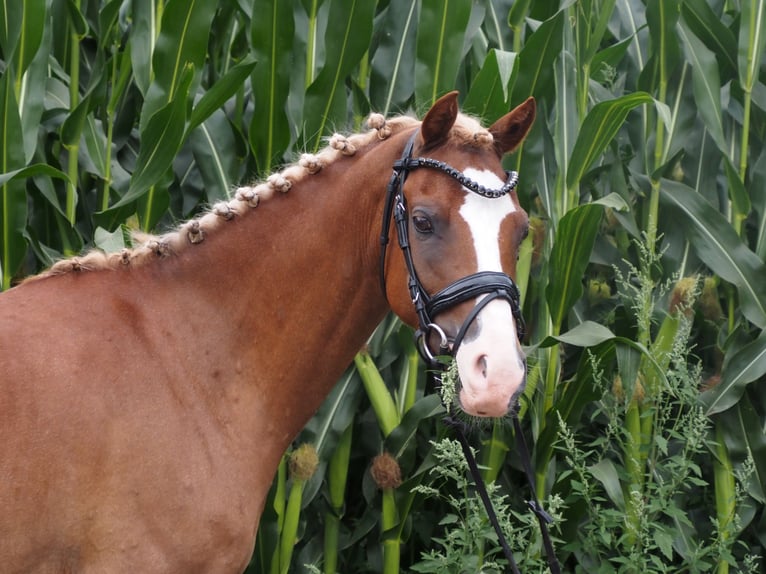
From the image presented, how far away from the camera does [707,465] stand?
412cm

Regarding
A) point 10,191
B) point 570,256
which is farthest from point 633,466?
point 10,191

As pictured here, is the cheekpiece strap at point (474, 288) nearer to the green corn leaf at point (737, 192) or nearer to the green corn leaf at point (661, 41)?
the green corn leaf at point (737, 192)

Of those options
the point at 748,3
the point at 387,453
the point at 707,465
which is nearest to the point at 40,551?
the point at 387,453

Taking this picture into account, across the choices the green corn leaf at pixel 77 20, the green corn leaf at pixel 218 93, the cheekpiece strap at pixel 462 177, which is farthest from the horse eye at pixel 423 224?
the green corn leaf at pixel 77 20

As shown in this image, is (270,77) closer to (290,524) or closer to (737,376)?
(290,524)

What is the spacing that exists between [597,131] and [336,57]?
1.00m

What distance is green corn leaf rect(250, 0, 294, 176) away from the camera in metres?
3.45

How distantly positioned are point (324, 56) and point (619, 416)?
183 centimetres

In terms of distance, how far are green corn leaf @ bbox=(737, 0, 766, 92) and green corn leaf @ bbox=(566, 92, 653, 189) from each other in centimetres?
80

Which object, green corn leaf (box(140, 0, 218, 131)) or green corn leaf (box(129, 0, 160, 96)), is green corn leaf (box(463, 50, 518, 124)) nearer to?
green corn leaf (box(140, 0, 218, 131))

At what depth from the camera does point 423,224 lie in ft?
6.96

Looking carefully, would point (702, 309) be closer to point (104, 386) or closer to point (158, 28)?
point (158, 28)

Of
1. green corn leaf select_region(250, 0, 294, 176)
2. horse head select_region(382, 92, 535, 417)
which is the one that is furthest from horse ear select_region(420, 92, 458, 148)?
green corn leaf select_region(250, 0, 294, 176)

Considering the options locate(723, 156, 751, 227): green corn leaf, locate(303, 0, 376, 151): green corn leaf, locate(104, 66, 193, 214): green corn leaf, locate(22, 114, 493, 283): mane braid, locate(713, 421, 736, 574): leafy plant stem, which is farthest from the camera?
locate(723, 156, 751, 227): green corn leaf
